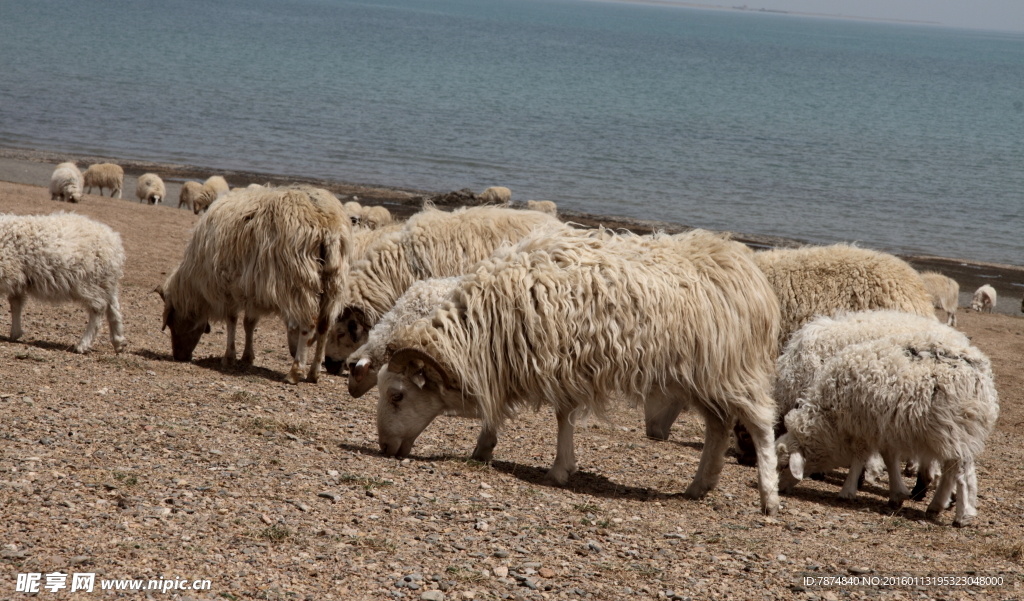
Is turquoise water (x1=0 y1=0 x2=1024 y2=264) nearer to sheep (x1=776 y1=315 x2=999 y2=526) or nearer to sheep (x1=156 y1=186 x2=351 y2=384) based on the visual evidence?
sheep (x1=156 y1=186 x2=351 y2=384)

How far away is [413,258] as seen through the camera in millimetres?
9766

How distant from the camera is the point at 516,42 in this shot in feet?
468

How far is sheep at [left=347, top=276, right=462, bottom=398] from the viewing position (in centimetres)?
740

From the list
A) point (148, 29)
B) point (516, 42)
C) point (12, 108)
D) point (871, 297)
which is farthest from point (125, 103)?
point (516, 42)

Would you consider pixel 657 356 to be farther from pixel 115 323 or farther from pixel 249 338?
pixel 115 323

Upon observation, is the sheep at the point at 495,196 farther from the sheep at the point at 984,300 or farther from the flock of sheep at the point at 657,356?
the flock of sheep at the point at 657,356

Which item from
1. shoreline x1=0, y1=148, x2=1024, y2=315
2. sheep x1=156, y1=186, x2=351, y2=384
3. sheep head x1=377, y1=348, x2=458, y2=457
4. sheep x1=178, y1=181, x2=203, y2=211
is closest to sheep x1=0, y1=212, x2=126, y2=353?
sheep x1=156, y1=186, x2=351, y2=384

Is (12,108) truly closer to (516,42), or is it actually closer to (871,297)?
(871,297)

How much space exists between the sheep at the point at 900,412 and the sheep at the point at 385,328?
2.87 metres

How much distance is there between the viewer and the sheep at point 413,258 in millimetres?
9672

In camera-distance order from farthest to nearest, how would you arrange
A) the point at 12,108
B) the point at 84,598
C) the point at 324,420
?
the point at 12,108 → the point at 324,420 → the point at 84,598

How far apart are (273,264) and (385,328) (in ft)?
5.28

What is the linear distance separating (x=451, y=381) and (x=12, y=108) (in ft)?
148

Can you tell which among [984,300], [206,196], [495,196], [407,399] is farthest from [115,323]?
[495,196]
